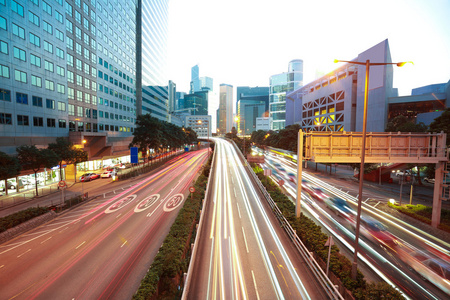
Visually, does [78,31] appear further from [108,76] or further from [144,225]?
[144,225]

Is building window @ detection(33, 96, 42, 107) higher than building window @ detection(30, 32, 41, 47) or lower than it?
lower

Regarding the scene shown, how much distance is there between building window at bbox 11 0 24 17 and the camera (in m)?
30.0

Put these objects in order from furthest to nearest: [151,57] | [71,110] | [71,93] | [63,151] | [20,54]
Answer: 1. [151,57]
2. [71,93]
3. [71,110]
4. [63,151]
5. [20,54]

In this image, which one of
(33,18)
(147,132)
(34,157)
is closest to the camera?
(34,157)

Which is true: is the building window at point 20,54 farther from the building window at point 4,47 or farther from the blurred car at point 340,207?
the blurred car at point 340,207

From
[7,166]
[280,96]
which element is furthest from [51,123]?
[280,96]

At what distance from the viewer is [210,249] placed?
1503cm

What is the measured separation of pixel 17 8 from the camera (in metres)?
30.7

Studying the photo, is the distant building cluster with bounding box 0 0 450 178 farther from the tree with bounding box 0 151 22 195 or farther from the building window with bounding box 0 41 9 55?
the tree with bounding box 0 151 22 195

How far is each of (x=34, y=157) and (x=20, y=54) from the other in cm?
1698

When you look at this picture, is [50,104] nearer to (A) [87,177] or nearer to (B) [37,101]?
(B) [37,101]

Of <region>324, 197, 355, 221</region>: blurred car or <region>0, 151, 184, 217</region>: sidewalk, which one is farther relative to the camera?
<region>0, 151, 184, 217</region>: sidewalk

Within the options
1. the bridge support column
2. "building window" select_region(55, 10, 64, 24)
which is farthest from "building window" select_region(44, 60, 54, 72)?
the bridge support column

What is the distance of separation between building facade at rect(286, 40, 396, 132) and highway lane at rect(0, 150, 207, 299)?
45.2 metres
